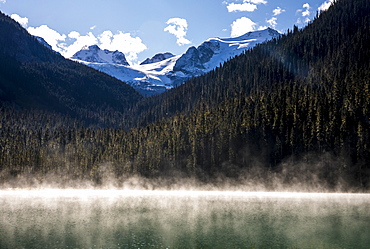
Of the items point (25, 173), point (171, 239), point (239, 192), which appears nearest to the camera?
point (171, 239)

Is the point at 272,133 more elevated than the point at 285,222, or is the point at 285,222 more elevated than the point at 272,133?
the point at 272,133

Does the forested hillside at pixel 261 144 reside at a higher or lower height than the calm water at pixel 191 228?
higher

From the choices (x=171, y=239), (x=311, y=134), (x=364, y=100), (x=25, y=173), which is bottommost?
(x=171, y=239)

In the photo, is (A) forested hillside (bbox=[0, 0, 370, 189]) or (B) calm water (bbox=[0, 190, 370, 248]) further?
(A) forested hillside (bbox=[0, 0, 370, 189])

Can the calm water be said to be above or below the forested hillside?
below

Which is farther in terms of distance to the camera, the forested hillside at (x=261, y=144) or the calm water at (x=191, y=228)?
the forested hillside at (x=261, y=144)

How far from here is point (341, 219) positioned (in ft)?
209

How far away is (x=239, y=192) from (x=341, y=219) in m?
75.8

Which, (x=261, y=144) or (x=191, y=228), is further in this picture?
(x=261, y=144)

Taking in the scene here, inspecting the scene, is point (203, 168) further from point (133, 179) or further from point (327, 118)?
point (327, 118)

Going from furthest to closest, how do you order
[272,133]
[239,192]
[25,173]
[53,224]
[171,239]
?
[25,173], [272,133], [239,192], [53,224], [171,239]

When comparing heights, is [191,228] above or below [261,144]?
below

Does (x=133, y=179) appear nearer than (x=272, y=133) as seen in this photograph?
No

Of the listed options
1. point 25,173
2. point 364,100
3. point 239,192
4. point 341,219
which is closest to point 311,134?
point 364,100
